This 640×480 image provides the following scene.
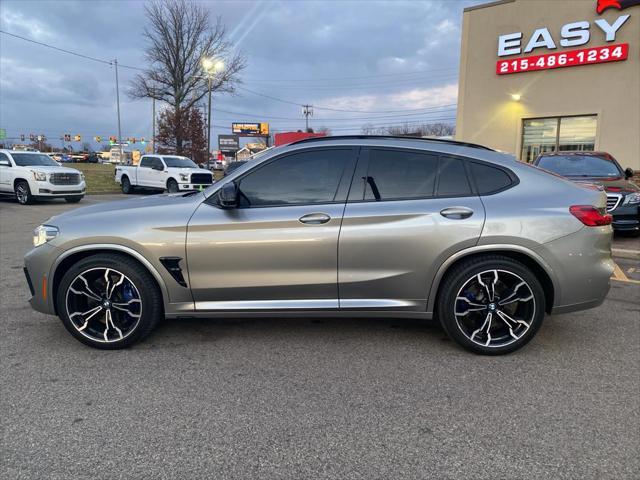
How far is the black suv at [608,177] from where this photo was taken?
8.24 m

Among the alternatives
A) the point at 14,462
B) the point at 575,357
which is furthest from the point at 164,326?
the point at 575,357

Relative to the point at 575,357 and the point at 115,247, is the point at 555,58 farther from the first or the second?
the point at 115,247

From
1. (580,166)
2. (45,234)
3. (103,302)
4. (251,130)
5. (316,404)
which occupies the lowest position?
(316,404)

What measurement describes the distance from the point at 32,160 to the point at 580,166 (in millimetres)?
17035

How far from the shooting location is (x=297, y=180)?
11.9ft

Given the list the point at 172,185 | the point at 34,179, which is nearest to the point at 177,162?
the point at 172,185

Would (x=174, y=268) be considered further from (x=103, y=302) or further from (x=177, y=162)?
(x=177, y=162)

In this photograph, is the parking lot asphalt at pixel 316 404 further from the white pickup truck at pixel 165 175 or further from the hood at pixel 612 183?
the white pickup truck at pixel 165 175

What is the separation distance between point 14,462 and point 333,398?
1755 millimetres

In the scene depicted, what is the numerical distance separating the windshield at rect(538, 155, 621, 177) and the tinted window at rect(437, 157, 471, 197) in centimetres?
648

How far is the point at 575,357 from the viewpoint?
360 cm

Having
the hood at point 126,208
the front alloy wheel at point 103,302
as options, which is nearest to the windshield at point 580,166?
the hood at point 126,208

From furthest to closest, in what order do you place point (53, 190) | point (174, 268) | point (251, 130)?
point (251, 130), point (53, 190), point (174, 268)

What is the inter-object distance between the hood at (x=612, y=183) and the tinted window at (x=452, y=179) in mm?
5657
